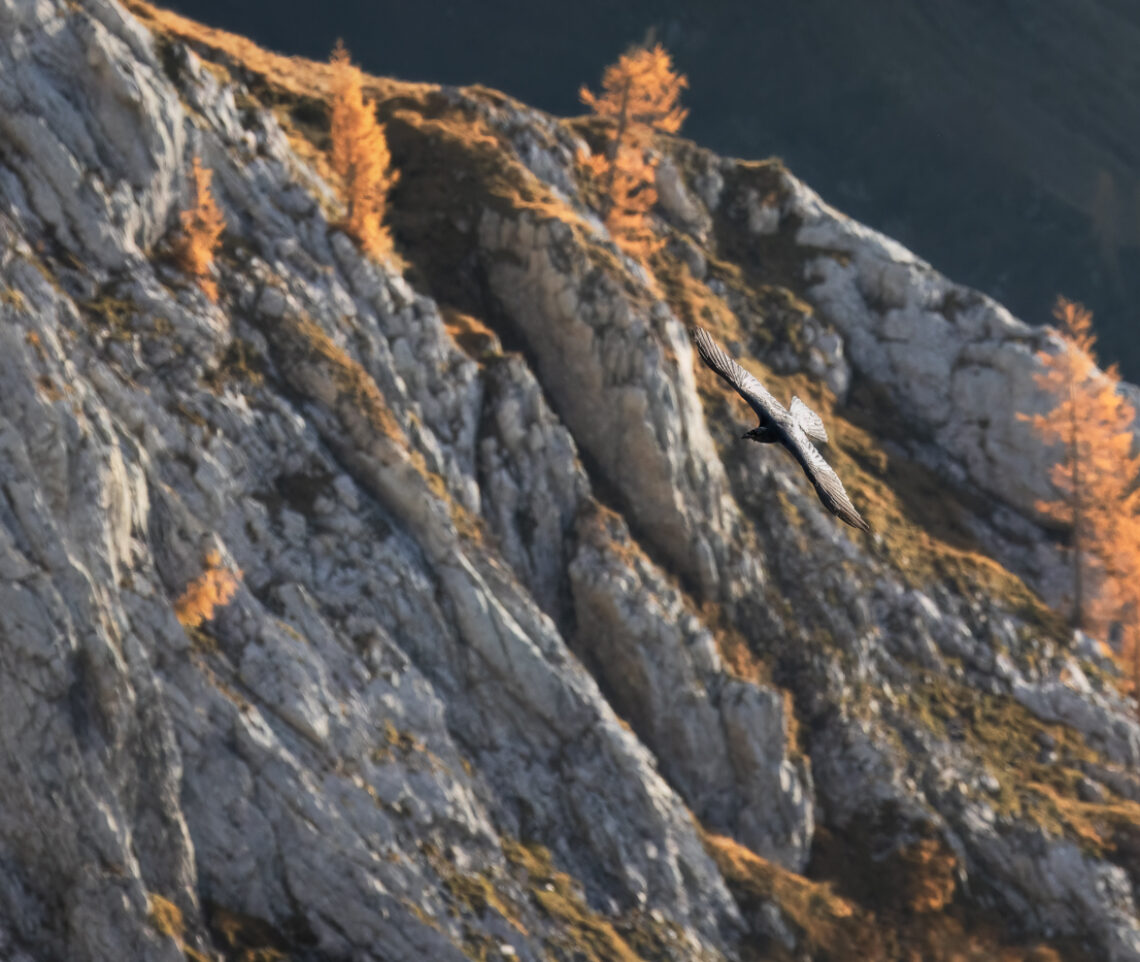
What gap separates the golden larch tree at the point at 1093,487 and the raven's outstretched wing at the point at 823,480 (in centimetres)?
3857

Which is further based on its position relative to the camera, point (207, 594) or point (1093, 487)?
point (1093, 487)

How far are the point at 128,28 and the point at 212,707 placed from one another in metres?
20.8

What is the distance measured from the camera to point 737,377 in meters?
16.7

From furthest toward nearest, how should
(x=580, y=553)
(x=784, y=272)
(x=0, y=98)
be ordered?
(x=784, y=272) → (x=580, y=553) → (x=0, y=98)

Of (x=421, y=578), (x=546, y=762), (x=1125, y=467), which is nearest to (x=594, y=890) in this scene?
(x=546, y=762)

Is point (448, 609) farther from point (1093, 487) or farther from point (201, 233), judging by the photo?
point (1093, 487)

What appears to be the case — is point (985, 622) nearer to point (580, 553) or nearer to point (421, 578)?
point (580, 553)

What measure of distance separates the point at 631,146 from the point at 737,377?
151 feet

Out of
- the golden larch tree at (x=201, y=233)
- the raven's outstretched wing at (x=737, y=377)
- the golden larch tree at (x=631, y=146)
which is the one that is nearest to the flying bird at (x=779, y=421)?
the raven's outstretched wing at (x=737, y=377)

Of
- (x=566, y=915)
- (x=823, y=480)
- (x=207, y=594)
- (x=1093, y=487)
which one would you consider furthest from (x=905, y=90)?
(x=823, y=480)

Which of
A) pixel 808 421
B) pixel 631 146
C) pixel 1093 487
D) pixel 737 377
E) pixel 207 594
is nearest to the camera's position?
pixel 808 421

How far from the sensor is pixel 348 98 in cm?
4366

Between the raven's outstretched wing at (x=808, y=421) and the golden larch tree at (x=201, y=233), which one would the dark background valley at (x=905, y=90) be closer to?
the golden larch tree at (x=201, y=233)

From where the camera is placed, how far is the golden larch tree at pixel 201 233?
34500 mm
